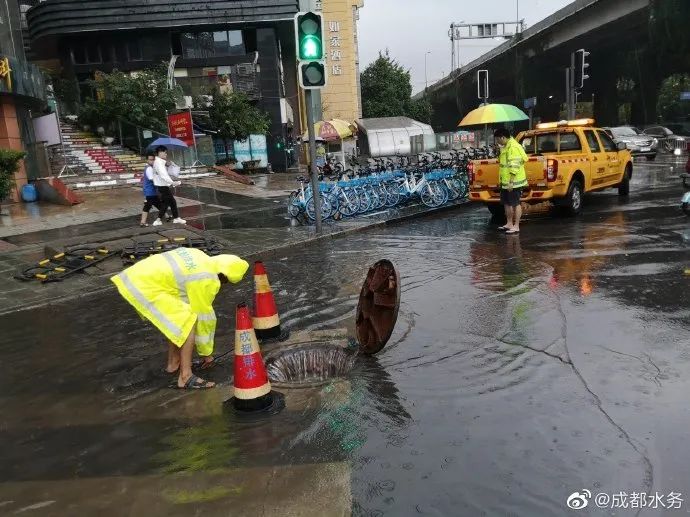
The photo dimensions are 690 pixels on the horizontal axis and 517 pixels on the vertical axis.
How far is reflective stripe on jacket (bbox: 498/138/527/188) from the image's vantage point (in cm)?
980

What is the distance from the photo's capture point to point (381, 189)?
14.1 metres

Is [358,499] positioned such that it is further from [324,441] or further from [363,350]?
[363,350]

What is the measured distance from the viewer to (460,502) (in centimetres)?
292

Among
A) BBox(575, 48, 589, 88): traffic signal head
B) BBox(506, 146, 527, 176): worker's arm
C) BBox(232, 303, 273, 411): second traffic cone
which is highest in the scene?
BBox(575, 48, 589, 88): traffic signal head

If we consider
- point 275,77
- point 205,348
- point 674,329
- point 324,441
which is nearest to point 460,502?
point 324,441

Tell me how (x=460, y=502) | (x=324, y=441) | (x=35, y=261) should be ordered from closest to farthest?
(x=460, y=502), (x=324, y=441), (x=35, y=261)

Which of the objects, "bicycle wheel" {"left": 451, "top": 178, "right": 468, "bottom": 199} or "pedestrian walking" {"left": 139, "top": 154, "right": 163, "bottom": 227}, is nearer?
"pedestrian walking" {"left": 139, "top": 154, "right": 163, "bottom": 227}

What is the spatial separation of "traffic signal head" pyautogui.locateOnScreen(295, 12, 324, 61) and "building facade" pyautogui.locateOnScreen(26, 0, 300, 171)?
2086 centimetres

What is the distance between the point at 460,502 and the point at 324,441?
989mm

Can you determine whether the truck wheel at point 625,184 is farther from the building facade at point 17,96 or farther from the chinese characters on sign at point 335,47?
the chinese characters on sign at point 335,47

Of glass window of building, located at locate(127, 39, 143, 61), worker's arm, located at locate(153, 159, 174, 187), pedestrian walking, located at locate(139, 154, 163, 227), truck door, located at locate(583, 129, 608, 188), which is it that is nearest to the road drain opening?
worker's arm, located at locate(153, 159, 174, 187)

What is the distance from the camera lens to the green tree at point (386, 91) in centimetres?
5959

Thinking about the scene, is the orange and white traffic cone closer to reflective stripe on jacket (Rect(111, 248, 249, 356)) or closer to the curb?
reflective stripe on jacket (Rect(111, 248, 249, 356))

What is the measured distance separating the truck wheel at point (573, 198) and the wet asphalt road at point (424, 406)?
158 inches
